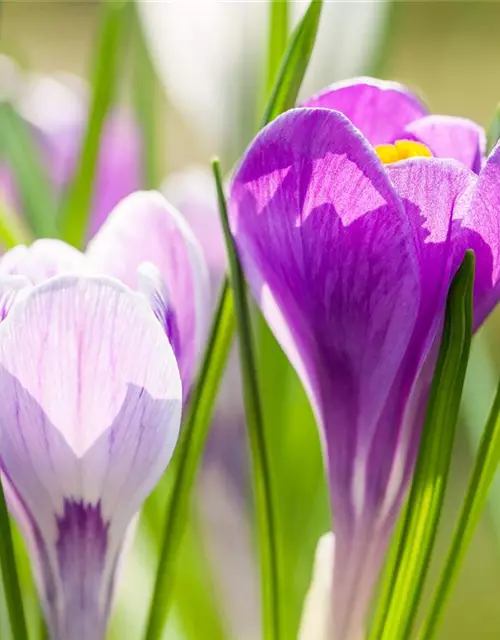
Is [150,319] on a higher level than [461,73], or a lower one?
lower

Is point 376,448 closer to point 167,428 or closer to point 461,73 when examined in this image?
point 167,428

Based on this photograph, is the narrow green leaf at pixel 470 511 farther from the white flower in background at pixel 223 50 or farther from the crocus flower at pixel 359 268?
the white flower in background at pixel 223 50

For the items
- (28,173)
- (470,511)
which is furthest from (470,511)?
(28,173)

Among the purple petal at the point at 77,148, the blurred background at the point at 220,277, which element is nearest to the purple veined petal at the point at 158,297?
the blurred background at the point at 220,277

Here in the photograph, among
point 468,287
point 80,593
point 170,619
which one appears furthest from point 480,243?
point 170,619

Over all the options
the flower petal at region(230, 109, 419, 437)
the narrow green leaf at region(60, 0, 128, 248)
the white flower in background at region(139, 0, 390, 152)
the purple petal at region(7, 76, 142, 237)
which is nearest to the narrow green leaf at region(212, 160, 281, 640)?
the flower petal at region(230, 109, 419, 437)

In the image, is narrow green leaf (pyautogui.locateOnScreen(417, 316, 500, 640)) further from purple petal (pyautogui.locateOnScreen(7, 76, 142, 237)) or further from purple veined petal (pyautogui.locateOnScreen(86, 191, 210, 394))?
purple petal (pyautogui.locateOnScreen(7, 76, 142, 237))

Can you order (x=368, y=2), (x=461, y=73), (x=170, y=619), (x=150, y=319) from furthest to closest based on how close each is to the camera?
(x=461, y=73) → (x=368, y=2) → (x=170, y=619) → (x=150, y=319)
